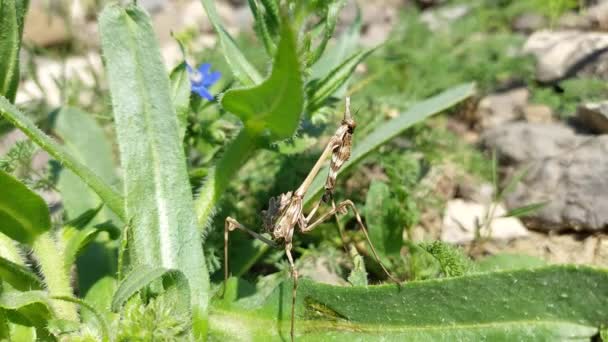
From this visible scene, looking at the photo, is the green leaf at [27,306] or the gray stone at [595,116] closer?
the green leaf at [27,306]

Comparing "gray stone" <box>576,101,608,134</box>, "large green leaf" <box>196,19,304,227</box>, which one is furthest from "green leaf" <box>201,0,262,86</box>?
"gray stone" <box>576,101,608,134</box>

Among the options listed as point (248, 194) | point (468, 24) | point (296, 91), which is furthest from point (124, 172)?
point (468, 24)

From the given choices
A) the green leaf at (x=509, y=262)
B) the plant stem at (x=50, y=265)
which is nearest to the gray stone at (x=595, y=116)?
the green leaf at (x=509, y=262)

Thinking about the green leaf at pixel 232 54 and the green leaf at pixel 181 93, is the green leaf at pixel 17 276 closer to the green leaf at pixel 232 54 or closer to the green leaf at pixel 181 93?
the green leaf at pixel 181 93

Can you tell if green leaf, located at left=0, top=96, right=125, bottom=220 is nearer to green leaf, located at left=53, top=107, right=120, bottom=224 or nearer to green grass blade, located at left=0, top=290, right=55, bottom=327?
green grass blade, located at left=0, top=290, right=55, bottom=327

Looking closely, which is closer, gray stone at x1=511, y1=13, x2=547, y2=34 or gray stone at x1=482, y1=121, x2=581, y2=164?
gray stone at x1=482, y1=121, x2=581, y2=164

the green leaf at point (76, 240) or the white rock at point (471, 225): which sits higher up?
the green leaf at point (76, 240)

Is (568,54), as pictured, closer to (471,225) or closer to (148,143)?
(471,225)
